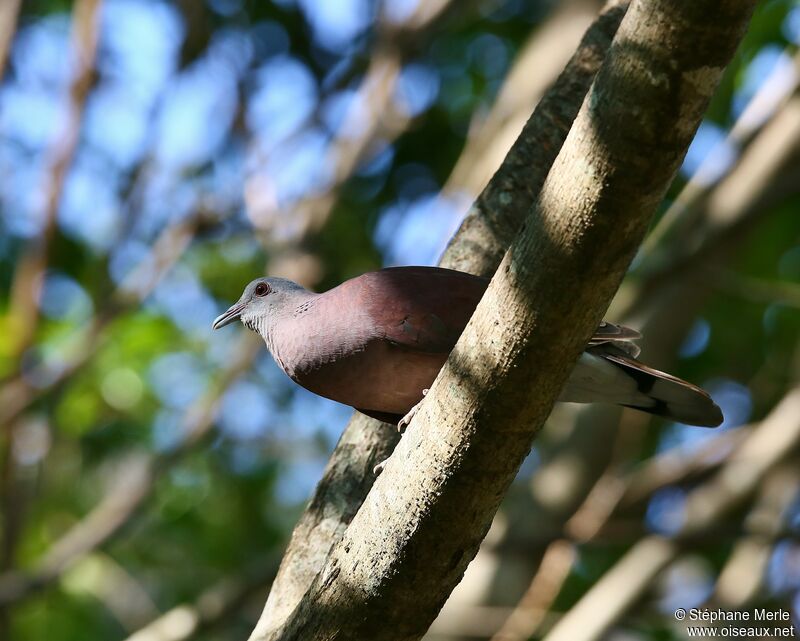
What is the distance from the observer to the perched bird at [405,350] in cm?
389

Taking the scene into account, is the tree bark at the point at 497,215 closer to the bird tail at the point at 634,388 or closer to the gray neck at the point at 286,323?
the gray neck at the point at 286,323

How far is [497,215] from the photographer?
180 inches

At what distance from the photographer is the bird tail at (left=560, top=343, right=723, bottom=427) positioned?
4148 mm

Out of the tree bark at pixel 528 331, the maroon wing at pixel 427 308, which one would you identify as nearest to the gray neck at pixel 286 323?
the maroon wing at pixel 427 308

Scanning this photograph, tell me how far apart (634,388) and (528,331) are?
1.94m

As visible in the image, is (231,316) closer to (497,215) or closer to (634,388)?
(497,215)

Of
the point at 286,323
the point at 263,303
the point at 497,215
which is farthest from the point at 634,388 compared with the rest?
the point at 263,303

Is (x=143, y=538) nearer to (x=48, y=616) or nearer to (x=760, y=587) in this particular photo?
(x=48, y=616)

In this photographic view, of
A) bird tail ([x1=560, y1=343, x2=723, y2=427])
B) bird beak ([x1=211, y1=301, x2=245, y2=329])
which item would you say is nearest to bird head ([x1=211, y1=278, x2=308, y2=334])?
bird beak ([x1=211, y1=301, x2=245, y2=329])

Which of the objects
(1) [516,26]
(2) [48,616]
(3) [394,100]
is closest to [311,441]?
(2) [48,616]

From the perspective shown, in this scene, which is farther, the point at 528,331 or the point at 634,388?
the point at 634,388

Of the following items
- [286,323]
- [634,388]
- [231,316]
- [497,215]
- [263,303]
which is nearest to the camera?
[634,388]

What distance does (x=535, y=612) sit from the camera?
20.7ft

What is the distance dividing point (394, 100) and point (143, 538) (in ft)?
19.1
